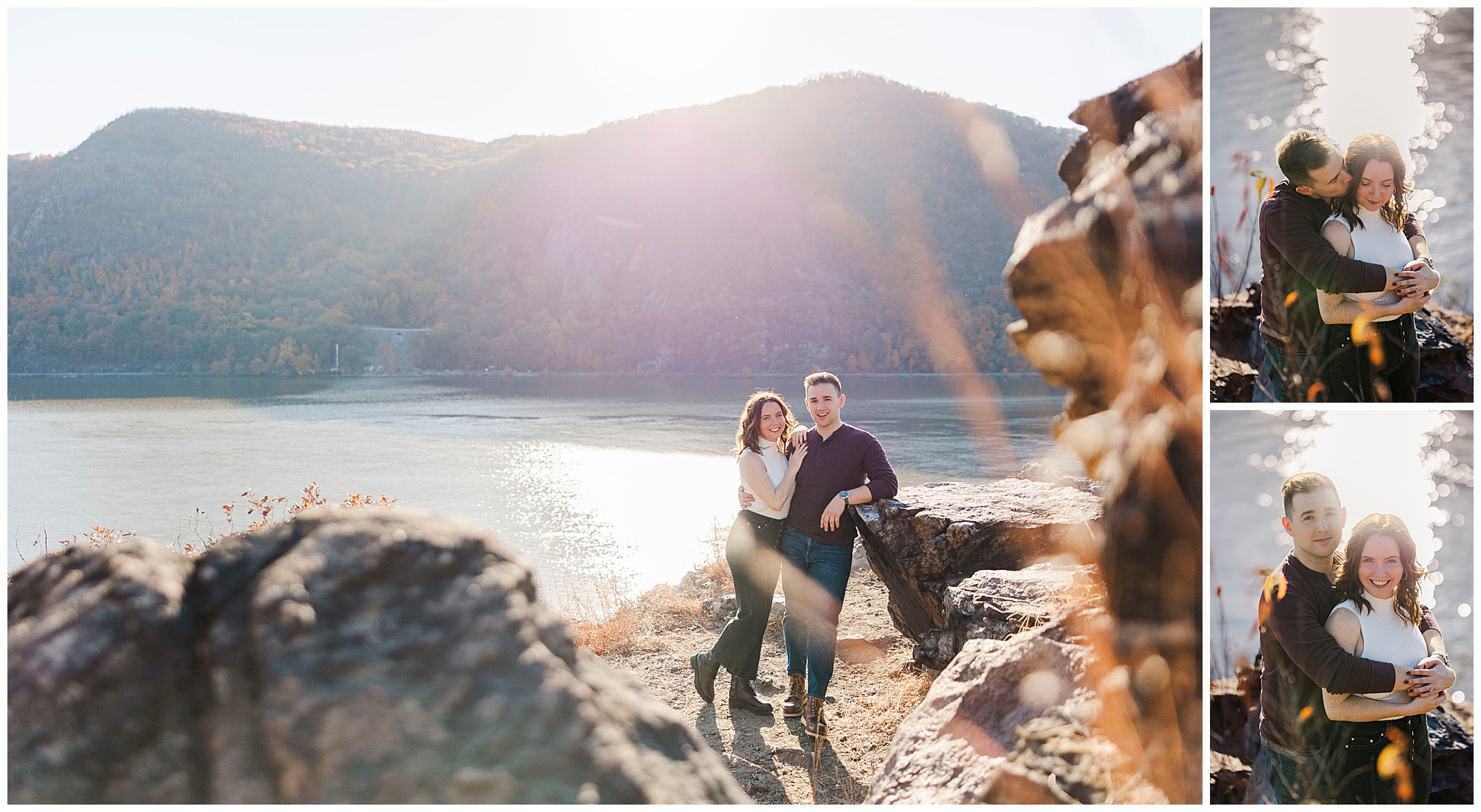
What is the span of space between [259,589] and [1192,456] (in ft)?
7.44

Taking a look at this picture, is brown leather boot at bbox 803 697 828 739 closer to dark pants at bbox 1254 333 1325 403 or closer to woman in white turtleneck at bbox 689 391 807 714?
woman in white turtleneck at bbox 689 391 807 714

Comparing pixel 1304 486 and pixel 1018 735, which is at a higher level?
pixel 1304 486

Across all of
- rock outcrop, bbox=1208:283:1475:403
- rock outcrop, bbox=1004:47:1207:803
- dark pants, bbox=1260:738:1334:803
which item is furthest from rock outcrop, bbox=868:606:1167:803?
rock outcrop, bbox=1208:283:1475:403

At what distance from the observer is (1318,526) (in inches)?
81.8

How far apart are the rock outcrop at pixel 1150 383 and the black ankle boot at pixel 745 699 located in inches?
102

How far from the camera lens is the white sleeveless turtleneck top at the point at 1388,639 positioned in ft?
6.45

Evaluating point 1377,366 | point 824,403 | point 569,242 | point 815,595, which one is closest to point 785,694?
point 815,595

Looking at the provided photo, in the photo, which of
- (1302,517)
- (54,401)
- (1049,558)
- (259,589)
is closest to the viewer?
(259,589)

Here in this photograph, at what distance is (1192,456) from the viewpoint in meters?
2.17

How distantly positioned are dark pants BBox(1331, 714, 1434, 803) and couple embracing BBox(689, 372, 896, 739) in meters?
2.11

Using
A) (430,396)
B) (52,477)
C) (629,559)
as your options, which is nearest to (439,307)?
(430,396)

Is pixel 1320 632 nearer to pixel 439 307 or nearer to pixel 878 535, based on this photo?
pixel 878 535

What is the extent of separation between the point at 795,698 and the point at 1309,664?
2924 mm

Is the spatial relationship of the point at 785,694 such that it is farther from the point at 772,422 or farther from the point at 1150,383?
the point at 1150,383
